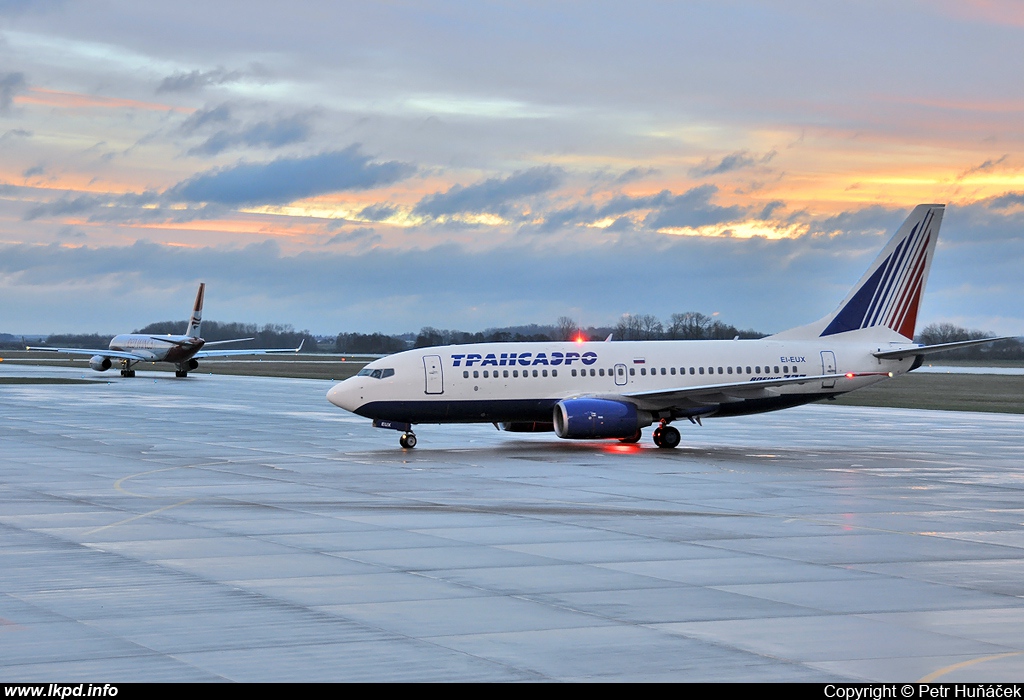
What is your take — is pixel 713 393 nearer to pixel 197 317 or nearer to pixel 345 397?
pixel 345 397

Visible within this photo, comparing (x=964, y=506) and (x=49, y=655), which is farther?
(x=964, y=506)

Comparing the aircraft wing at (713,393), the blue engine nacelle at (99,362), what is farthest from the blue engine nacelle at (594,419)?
the blue engine nacelle at (99,362)

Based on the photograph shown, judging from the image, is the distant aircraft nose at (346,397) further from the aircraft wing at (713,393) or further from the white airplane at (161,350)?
the white airplane at (161,350)

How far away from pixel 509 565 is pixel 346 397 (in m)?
22.5

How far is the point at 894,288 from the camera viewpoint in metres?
46.0

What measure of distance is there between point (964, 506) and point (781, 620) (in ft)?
43.6

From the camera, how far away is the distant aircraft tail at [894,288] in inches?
1790

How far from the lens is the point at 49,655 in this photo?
1248cm

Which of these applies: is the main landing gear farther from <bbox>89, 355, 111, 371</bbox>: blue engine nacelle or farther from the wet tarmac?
<bbox>89, 355, 111, 371</bbox>: blue engine nacelle

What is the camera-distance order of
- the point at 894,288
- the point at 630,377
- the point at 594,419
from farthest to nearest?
the point at 894,288 < the point at 630,377 < the point at 594,419

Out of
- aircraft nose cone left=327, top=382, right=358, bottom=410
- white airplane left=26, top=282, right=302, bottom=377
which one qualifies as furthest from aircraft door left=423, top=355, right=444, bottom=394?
white airplane left=26, top=282, right=302, bottom=377

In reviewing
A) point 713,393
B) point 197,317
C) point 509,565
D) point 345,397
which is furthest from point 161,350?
point 509,565

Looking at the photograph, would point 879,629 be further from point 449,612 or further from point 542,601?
point 449,612

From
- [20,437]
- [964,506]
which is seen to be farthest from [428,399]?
[964,506]
